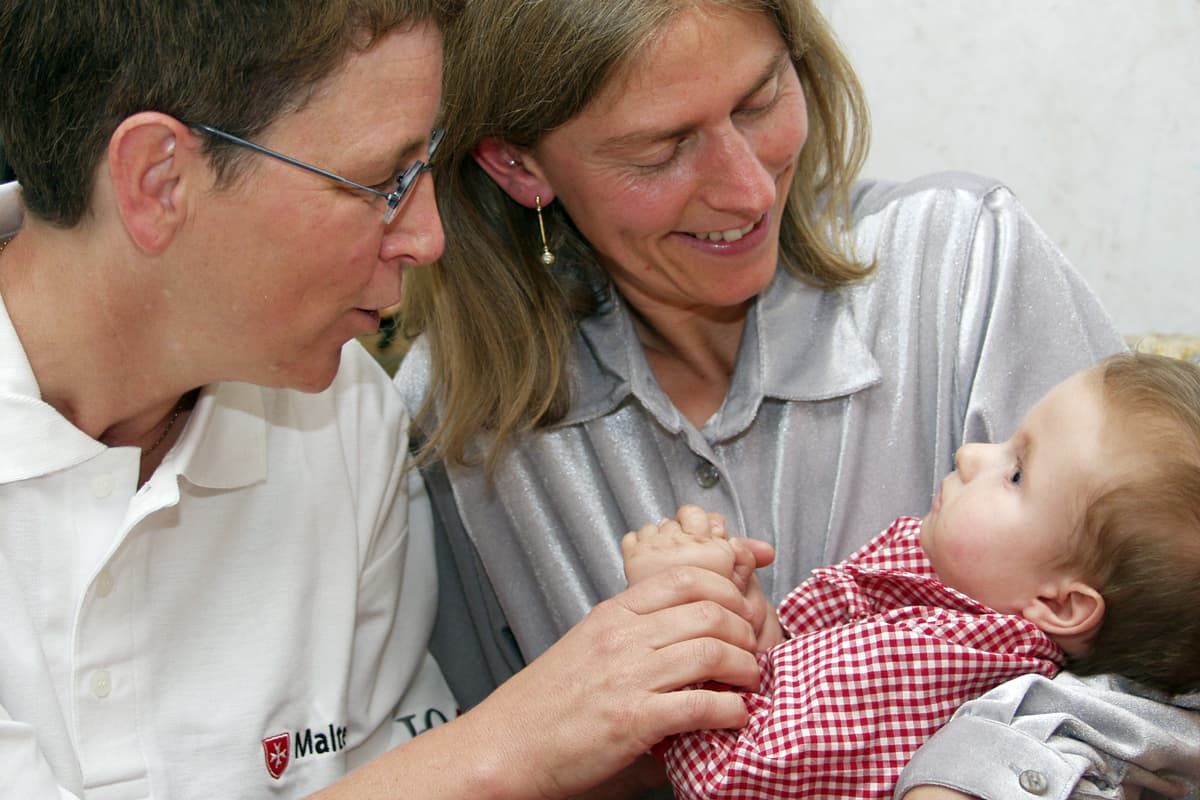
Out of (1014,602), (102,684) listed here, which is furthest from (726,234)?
(102,684)

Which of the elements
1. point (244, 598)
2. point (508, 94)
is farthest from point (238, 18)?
point (244, 598)

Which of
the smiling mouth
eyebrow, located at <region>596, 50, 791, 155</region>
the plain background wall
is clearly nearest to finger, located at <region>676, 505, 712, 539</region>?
the smiling mouth

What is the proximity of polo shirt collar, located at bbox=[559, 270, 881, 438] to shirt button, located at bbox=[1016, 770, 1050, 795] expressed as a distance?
653 mm

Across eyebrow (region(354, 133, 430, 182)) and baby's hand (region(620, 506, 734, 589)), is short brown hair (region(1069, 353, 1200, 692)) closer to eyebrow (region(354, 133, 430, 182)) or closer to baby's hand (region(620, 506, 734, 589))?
baby's hand (region(620, 506, 734, 589))

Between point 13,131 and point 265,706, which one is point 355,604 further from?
point 13,131

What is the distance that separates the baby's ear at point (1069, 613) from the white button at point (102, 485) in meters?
1.10

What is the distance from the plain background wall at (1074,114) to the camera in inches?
129

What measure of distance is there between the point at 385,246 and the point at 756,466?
651 mm

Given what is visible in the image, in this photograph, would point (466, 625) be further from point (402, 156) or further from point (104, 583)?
point (402, 156)

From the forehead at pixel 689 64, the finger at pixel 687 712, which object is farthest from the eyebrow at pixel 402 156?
the finger at pixel 687 712

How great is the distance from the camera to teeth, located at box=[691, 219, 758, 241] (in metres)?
1.93

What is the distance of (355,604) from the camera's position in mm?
1993

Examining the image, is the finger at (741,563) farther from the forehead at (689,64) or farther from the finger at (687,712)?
the forehead at (689,64)

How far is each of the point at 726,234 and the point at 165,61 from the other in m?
0.81
